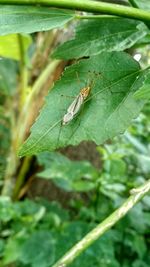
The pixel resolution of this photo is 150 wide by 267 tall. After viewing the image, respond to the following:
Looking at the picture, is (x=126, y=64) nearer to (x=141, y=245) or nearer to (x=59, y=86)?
(x=59, y=86)

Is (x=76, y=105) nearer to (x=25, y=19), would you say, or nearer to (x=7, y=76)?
(x=25, y=19)

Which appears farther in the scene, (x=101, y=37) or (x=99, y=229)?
(x=101, y=37)

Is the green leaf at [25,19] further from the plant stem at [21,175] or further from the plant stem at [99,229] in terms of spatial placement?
the plant stem at [21,175]

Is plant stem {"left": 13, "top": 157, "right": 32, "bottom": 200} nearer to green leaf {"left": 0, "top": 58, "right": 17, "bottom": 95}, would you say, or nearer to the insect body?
green leaf {"left": 0, "top": 58, "right": 17, "bottom": 95}

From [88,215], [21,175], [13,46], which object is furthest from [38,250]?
[13,46]

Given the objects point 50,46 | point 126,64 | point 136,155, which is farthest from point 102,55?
point 50,46

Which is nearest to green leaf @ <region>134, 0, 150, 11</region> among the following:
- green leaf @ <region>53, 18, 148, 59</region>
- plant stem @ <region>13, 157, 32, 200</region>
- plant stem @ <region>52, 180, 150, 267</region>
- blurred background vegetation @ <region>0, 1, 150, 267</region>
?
green leaf @ <region>53, 18, 148, 59</region>
